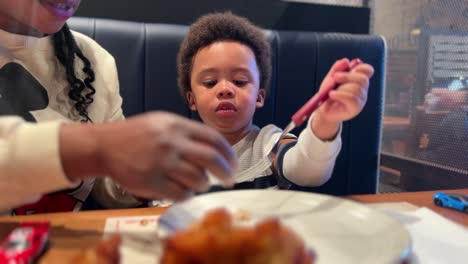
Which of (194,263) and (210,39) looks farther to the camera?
(210,39)

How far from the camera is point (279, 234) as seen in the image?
1.10 ft

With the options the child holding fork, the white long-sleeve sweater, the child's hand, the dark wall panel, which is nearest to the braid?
the white long-sleeve sweater

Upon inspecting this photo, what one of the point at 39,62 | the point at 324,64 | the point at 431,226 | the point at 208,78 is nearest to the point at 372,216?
the point at 431,226

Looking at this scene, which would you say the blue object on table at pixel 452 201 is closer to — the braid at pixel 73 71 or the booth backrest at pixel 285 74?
the booth backrest at pixel 285 74

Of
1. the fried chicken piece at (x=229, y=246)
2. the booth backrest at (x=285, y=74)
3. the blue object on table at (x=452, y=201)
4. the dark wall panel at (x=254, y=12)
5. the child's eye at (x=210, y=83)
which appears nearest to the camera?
the fried chicken piece at (x=229, y=246)

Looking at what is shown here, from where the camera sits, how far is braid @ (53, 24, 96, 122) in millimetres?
955

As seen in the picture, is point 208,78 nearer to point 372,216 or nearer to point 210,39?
point 210,39

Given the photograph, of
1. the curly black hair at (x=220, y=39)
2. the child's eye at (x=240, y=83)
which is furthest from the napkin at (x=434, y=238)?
the curly black hair at (x=220, y=39)

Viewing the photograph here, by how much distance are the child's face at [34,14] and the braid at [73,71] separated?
0.34ft

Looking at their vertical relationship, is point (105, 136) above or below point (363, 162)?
above

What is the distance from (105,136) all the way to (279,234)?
Answer: 0.65 feet

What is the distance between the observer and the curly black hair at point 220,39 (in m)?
1.11

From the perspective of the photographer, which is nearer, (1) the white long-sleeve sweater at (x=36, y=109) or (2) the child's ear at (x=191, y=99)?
(1) the white long-sleeve sweater at (x=36, y=109)

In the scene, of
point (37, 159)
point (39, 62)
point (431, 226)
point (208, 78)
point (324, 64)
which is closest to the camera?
point (37, 159)
